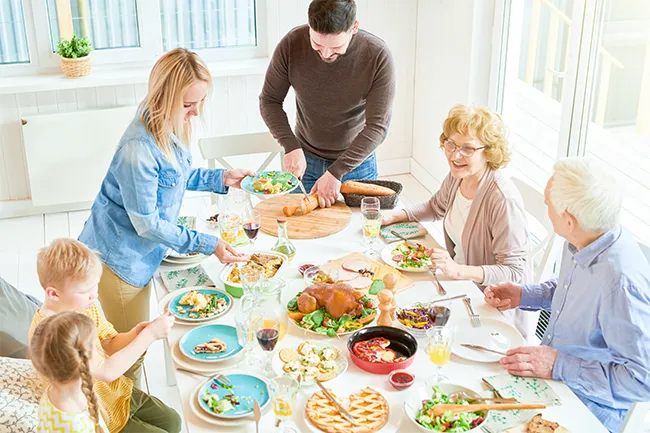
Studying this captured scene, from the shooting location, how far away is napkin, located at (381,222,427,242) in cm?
303

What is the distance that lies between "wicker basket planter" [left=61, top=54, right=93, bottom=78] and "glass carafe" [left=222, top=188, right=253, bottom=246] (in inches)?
102

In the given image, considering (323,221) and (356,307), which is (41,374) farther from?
(323,221)

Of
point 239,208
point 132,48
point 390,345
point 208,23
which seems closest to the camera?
point 390,345

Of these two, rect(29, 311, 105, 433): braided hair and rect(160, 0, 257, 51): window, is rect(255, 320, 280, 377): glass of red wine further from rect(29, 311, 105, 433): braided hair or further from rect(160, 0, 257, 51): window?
rect(160, 0, 257, 51): window

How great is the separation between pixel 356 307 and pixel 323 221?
807 millimetres

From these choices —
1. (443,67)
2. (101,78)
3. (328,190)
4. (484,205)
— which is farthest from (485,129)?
(101,78)

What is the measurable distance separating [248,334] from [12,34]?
3868mm

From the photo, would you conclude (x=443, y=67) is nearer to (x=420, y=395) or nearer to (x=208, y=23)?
(x=208, y=23)

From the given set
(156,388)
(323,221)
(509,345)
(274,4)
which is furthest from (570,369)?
(274,4)

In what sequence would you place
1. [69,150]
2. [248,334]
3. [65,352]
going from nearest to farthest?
[65,352] → [248,334] → [69,150]

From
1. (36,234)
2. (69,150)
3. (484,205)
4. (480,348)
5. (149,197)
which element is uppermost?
(149,197)

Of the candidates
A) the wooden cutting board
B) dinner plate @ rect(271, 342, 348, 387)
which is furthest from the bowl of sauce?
the wooden cutting board

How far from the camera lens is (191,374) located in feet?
7.25

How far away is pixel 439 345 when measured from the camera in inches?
84.2
